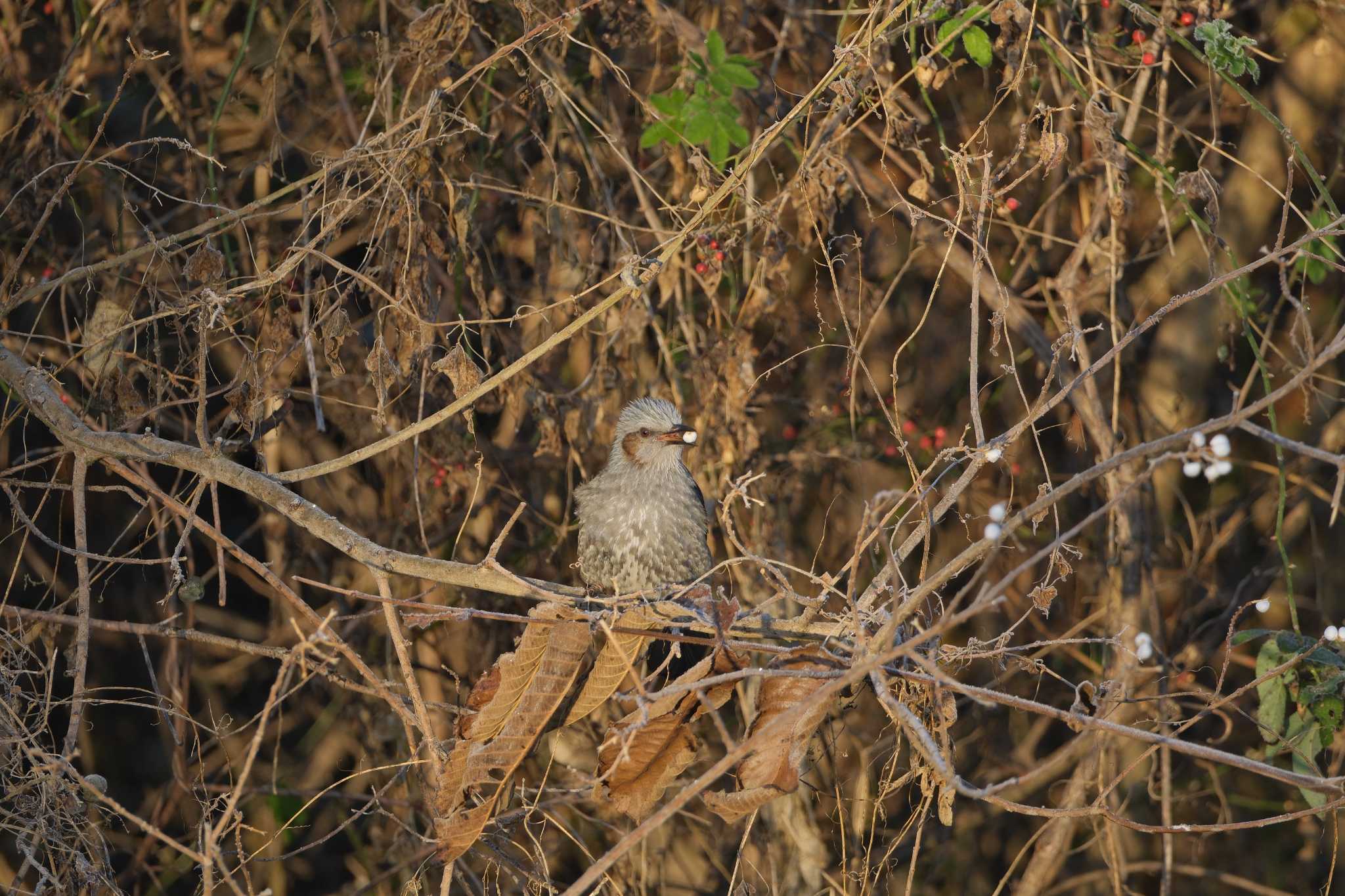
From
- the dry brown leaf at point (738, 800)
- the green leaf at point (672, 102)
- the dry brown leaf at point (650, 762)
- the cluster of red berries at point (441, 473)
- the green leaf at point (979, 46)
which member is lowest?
the cluster of red berries at point (441, 473)

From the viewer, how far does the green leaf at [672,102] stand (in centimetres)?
379

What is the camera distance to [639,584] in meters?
4.04

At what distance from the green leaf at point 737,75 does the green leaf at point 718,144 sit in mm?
148

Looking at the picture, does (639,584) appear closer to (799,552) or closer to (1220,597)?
(799,552)

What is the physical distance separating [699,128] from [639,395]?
3.29 feet

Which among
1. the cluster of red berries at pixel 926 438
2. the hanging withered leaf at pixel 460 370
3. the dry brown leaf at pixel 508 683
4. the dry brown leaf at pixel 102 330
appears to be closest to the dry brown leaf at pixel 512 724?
the dry brown leaf at pixel 508 683

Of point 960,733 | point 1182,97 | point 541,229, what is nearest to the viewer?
point 541,229

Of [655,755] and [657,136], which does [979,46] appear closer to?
[657,136]

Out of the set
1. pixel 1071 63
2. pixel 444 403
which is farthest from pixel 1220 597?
pixel 444 403

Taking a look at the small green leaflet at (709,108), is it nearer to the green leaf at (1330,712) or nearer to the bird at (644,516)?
the bird at (644,516)

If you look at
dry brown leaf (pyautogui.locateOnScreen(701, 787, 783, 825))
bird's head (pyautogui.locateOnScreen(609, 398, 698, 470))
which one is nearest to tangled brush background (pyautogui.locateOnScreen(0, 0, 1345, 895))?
dry brown leaf (pyautogui.locateOnScreen(701, 787, 783, 825))

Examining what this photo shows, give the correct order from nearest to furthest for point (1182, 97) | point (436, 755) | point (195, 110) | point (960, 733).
Result: point (436, 755), point (195, 110), point (1182, 97), point (960, 733)

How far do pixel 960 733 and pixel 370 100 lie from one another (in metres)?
3.56

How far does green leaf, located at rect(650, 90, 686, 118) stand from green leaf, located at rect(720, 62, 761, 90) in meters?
0.14
